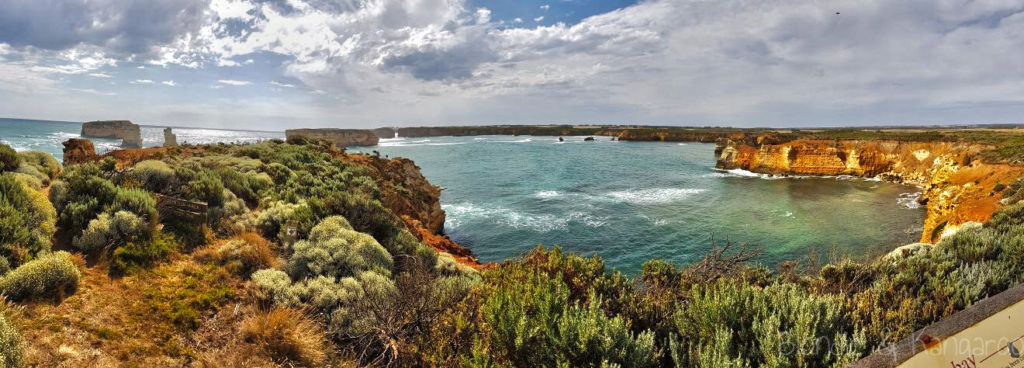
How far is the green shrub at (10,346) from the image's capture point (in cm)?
363

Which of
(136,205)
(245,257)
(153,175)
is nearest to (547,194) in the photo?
(153,175)

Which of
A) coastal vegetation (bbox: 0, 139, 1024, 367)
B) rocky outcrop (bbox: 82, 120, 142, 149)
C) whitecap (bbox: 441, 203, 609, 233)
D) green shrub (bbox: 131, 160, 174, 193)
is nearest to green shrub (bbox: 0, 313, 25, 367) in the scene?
coastal vegetation (bbox: 0, 139, 1024, 367)

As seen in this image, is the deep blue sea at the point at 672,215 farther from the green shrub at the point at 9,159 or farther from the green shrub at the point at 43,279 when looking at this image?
the green shrub at the point at 9,159

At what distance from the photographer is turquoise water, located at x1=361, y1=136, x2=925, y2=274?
60.7 ft

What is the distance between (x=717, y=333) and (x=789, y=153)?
48.6 m

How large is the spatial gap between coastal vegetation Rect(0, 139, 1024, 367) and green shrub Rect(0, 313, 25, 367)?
18 mm

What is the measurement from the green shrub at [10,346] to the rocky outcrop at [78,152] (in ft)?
48.2

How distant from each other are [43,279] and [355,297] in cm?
393

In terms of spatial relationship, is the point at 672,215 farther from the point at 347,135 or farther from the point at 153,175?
the point at 347,135

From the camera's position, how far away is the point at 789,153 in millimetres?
42906

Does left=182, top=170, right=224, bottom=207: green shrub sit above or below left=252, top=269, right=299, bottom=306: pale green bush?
above

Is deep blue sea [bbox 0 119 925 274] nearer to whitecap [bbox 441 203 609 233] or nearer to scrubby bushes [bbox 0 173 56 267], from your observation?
whitecap [bbox 441 203 609 233]

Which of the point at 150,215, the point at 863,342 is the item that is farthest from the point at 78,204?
the point at 863,342

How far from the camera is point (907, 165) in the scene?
3781 cm
